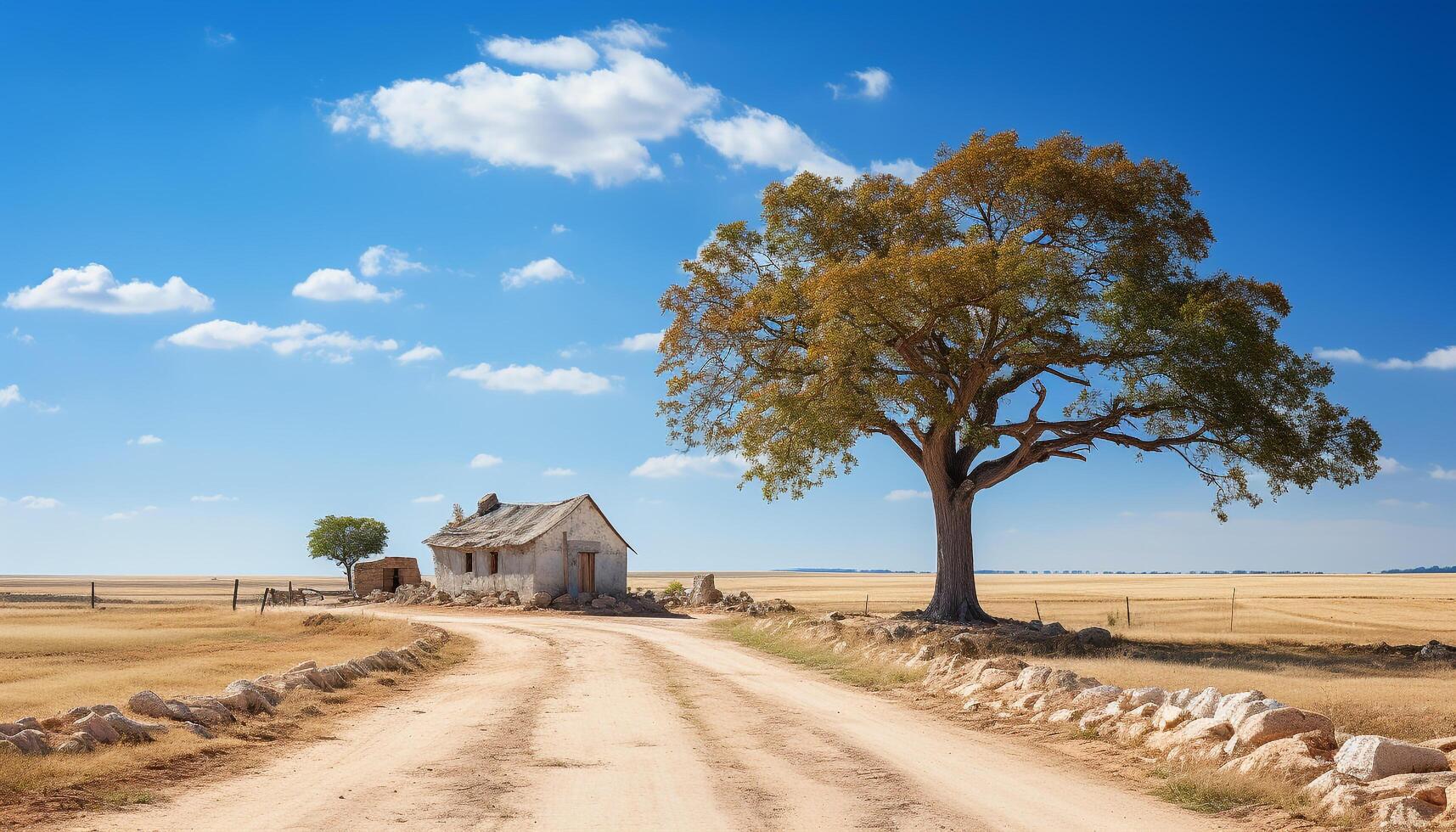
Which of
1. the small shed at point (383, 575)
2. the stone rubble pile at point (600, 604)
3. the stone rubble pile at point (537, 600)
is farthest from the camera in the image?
the small shed at point (383, 575)

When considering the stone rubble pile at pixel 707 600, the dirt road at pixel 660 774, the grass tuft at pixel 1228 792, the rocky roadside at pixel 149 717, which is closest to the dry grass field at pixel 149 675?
the rocky roadside at pixel 149 717

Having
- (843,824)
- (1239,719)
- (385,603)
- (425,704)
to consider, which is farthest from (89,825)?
(385,603)

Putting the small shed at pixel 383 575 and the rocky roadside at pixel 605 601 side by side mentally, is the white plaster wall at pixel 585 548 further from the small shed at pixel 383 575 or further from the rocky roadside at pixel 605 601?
the small shed at pixel 383 575

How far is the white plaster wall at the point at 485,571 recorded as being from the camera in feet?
166

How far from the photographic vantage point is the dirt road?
8.19 m

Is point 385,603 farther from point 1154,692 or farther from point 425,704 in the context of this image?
point 1154,692

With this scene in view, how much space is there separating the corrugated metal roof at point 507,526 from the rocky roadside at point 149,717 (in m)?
34.7

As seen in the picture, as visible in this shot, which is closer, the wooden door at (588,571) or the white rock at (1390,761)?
the white rock at (1390,761)

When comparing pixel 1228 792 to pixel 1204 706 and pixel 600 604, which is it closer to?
pixel 1204 706

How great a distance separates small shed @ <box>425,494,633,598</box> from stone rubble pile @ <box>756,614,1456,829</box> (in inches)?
1394

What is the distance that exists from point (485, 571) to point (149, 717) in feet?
139

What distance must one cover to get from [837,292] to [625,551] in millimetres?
31592

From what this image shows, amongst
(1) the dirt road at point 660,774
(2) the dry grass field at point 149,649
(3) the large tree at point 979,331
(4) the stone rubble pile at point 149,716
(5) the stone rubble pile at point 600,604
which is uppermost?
(3) the large tree at point 979,331

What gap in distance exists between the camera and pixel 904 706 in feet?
52.2
